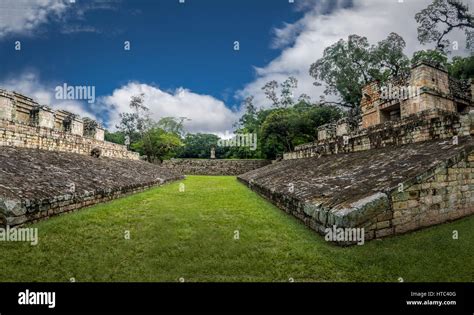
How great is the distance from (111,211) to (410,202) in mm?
6633

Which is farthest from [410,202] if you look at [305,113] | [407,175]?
[305,113]

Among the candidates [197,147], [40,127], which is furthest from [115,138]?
[40,127]

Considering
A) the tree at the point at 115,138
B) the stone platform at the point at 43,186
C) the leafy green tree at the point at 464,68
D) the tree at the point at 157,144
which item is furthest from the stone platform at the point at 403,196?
the tree at the point at 115,138

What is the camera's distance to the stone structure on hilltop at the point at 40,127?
830cm

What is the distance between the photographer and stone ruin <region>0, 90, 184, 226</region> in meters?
4.77

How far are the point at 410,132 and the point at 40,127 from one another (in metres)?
13.2

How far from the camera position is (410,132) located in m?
7.21

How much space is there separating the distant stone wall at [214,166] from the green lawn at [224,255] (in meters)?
29.0

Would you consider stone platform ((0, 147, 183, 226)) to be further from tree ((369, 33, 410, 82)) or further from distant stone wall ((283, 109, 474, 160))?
tree ((369, 33, 410, 82))

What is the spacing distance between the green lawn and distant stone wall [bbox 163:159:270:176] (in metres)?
29.0

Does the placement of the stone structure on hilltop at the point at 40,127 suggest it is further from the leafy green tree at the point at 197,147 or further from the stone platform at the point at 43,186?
the leafy green tree at the point at 197,147

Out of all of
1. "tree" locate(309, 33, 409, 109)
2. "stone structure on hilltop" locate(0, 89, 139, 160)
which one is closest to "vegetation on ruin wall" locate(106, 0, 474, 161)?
"tree" locate(309, 33, 409, 109)
